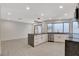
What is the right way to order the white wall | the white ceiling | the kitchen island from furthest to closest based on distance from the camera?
the white wall → the kitchen island → the white ceiling

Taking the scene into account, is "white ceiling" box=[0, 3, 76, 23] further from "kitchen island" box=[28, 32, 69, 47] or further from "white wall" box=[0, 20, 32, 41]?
"white wall" box=[0, 20, 32, 41]

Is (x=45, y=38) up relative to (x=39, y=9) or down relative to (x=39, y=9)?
down

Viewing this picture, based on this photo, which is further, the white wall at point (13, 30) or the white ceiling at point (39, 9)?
the white wall at point (13, 30)

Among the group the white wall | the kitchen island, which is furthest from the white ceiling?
the white wall

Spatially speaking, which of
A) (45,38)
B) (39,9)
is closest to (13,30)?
(45,38)

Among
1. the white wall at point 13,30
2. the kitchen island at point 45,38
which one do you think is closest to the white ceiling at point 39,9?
the kitchen island at point 45,38

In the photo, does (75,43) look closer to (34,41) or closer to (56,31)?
(34,41)

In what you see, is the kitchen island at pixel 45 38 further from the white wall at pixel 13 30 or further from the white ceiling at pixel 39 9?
the white wall at pixel 13 30

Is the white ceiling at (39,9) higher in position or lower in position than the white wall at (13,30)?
higher

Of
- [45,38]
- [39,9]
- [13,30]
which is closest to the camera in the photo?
[39,9]

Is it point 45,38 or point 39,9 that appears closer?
point 39,9

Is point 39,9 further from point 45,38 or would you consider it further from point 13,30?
point 13,30

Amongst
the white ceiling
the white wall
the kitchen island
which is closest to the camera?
the white ceiling

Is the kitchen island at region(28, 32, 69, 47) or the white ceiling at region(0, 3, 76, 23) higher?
the white ceiling at region(0, 3, 76, 23)
